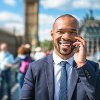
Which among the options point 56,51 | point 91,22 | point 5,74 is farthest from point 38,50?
point 56,51

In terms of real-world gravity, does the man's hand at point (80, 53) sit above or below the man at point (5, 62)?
above

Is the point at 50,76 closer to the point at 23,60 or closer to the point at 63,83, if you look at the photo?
the point at 63,83

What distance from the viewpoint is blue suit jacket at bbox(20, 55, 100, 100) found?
7.82 feet

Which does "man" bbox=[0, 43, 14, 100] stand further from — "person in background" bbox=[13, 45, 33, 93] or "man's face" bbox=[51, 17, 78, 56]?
"man's face" bbox=[51, 17, 78, 56]

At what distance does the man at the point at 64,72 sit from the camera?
2400 mm

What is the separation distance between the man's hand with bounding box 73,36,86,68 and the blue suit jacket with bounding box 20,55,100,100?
0.11 ft

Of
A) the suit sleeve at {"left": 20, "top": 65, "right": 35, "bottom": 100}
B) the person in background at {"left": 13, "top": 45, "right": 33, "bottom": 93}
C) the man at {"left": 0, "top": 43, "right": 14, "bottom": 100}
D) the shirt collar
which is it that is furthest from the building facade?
the man at {"left": 0, "top": 43, "right": 14, "bottom": 100}

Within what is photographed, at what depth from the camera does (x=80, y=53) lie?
241 centimetres

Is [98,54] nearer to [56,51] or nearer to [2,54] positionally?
[56,51]

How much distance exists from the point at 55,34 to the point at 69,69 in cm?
24

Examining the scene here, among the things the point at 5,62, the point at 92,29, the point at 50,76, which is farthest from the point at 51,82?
the point at 5,62

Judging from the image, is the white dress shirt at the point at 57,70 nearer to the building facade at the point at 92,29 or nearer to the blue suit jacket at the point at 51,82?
the blue suit jacket at the point at 51,82

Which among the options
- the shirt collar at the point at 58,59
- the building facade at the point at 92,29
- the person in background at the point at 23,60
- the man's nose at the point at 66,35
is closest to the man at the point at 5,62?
the person in background at the point at 23,60

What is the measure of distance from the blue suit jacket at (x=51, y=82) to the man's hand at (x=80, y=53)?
0.03 meters
